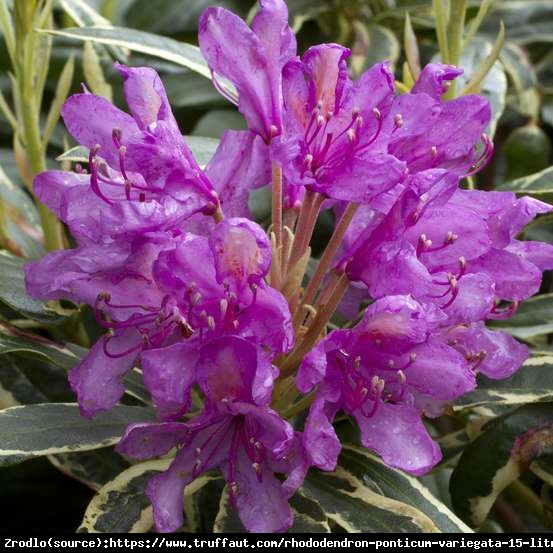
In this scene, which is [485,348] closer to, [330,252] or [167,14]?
[330,252]

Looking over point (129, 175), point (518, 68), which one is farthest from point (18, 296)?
point (518, 68)

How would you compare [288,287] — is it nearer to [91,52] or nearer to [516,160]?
[91,52]

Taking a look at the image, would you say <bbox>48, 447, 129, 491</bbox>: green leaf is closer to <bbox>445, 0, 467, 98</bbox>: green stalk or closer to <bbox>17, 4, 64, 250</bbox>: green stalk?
<bbox>17, 4, 64, 250</bbox>: green stalk

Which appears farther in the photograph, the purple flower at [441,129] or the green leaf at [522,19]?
the green leaf at [522,19]

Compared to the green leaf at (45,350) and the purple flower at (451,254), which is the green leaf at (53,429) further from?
the purple flower at (451,254)

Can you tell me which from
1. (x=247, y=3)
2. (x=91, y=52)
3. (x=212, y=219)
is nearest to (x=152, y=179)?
(x=212, y=219)

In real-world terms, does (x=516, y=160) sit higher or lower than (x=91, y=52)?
lower

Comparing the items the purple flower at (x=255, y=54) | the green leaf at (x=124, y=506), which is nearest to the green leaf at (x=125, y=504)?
the green leaf at (x=124, y=506)
